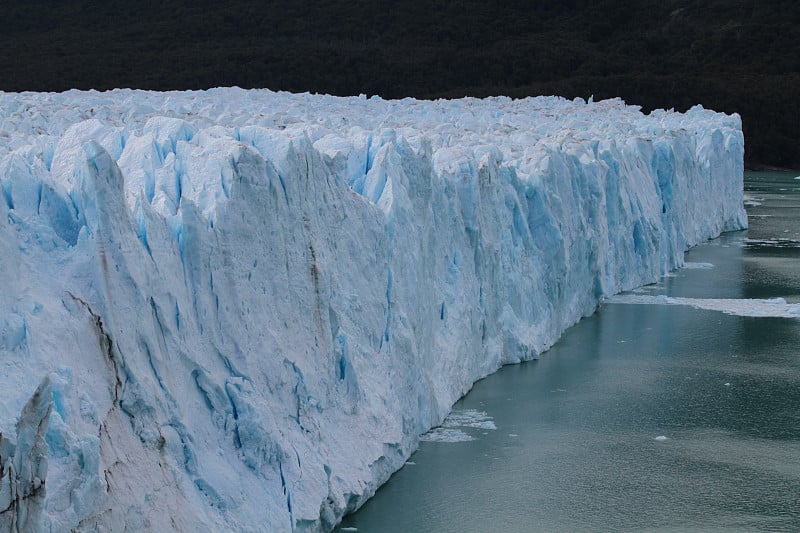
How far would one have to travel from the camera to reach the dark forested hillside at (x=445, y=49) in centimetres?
3462

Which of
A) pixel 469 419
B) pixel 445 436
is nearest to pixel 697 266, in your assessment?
pixel 469 419

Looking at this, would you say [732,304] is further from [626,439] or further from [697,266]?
[626,439]

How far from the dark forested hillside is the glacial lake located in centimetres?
2086

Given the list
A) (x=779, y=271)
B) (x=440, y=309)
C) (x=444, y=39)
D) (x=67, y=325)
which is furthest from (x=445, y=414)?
(x=444, y=39)

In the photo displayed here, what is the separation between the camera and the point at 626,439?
28.9ft

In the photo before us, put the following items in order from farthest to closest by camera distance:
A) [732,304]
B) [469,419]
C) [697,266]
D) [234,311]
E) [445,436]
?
[697,266] → [732,304] → [469,419] → [445,436] → [234,311]

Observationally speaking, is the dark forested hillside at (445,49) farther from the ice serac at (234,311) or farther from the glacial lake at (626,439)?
the ice serac at (234,311)

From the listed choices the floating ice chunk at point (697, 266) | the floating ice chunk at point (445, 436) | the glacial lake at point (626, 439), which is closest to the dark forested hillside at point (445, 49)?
the floating ice chunk at point (697, 266)

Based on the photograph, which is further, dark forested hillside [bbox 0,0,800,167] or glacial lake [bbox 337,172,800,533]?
dark forested hillside [bbox 0,0,800,167]

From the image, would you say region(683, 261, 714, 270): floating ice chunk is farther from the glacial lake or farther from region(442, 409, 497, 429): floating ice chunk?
region(442, 409, 497, 429): floating ice chunk

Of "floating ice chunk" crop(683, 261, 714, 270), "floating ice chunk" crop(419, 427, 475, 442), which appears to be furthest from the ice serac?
"floating ice chunk" crop(683, 261, 714, 270)

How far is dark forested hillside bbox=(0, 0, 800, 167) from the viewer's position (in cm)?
3462

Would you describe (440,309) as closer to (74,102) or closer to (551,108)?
(74,102)

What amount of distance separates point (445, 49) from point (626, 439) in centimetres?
3418
